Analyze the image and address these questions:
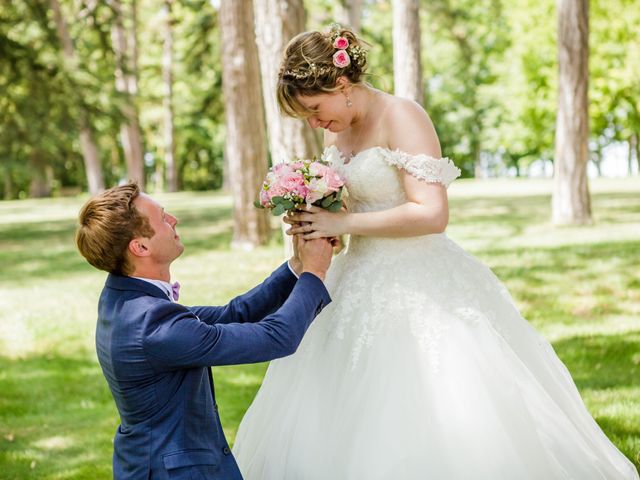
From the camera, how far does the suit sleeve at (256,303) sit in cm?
323

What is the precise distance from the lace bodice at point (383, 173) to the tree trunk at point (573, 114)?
10483 mm

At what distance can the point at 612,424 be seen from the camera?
15.1ft

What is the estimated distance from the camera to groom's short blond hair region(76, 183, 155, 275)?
2.65 m

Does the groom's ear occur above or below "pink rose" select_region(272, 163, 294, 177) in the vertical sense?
below

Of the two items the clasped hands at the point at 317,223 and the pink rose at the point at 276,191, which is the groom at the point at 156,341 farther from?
the pink rose at the point at 276,191

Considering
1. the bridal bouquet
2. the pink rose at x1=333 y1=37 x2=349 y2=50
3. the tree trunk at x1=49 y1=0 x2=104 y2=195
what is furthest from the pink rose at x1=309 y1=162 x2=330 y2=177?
the tree trunk at x1=49 y1=0 x2=104 y2=195

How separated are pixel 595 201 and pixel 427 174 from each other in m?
16.8

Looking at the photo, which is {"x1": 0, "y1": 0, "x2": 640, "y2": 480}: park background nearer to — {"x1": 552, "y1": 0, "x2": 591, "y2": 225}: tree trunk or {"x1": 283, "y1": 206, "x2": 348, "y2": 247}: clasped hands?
{"x1": 552, "y1": 0, "x2": 591, "y2": 225}: tree trunk

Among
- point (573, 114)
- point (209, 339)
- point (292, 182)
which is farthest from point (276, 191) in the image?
point (573, 114)

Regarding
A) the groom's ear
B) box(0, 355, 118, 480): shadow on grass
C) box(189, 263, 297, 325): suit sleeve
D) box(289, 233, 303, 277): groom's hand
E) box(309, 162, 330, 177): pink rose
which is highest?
box(309, 162, 330, 177): pink rose

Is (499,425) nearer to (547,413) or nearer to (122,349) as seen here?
(547,413)

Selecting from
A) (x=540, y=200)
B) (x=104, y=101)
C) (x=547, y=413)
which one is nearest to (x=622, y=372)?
(x=547, y=413)

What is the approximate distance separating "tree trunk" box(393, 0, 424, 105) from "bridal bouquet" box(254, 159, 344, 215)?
8744 mm

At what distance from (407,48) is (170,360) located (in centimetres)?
989
